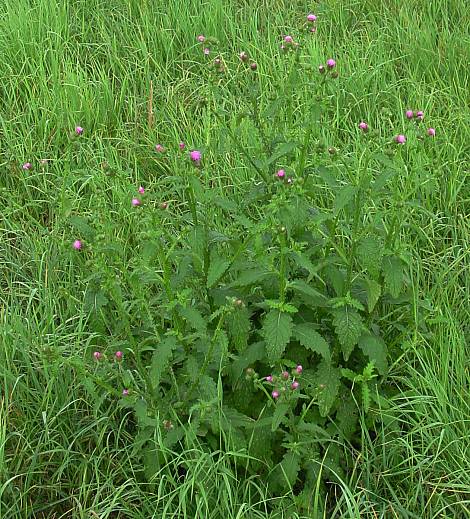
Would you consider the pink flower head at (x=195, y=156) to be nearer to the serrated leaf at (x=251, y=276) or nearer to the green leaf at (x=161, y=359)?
the serrated leaf at (x=251, y=276)

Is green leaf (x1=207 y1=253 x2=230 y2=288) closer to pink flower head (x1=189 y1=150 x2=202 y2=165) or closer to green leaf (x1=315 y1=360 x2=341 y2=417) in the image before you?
pink flower head (x1=189 y1=150 x2=202 y2=165)

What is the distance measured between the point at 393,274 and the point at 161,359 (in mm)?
725

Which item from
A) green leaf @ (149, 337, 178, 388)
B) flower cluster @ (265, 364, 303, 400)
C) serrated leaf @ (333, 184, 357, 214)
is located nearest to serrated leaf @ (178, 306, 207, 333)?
green leaf @ (149, 337, 178, 388)

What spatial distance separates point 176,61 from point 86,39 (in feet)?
1.82

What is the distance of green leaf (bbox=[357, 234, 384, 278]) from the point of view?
2256mm

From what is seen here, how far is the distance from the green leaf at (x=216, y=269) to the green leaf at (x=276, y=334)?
0.18 m

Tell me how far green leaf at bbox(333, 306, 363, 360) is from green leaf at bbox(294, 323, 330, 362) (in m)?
0.06

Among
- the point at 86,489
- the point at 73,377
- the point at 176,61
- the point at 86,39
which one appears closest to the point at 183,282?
the point at 73,377

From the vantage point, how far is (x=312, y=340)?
2.22 m

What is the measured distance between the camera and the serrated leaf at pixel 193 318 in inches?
84.7

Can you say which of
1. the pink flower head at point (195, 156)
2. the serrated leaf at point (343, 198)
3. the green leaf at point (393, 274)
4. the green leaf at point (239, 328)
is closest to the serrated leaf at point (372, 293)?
the green leaf at point (393, 274)

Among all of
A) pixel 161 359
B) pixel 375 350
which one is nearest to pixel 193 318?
pixel 161 359

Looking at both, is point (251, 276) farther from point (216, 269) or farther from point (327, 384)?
point (327, 384)

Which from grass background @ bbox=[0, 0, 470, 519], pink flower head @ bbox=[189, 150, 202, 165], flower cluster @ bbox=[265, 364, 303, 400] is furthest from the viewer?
grass background @ bbox=[0, 0, 470, 519]
